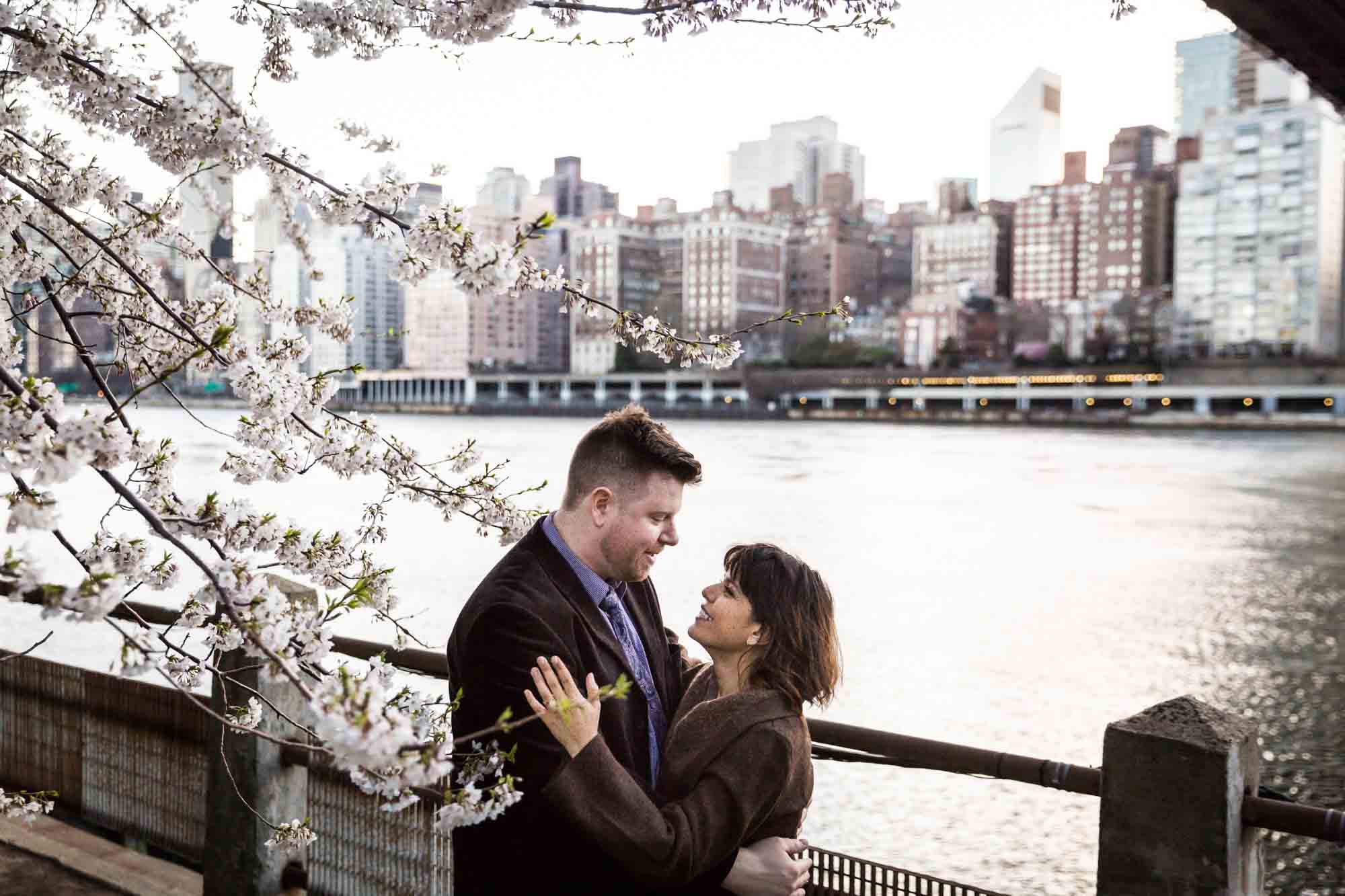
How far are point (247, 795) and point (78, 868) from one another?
0.99 metres

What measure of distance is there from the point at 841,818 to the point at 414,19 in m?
9.98

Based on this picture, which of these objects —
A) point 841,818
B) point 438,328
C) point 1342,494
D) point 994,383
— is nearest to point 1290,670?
point 841,818

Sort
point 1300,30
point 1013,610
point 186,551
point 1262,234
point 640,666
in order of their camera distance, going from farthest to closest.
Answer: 1. point 1262,234
2. point 1013,610
3. point 1300,30
4. point 640,666
5. point 186,551

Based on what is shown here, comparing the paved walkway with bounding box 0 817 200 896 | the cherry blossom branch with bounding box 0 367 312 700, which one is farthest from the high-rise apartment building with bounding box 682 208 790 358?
the cherry blossom branch with bounding box 0 367 312 700

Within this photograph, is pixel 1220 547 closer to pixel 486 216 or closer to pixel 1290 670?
pixel 1290 670

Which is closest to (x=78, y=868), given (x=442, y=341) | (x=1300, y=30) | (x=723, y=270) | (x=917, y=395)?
(x=1300, y=30)

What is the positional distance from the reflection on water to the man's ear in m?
5.67

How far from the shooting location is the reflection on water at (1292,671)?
34.7 feet

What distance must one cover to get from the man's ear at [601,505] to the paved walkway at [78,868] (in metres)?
3.06

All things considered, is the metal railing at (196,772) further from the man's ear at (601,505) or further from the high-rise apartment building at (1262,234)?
the high-rise apartment building at (1262,234)

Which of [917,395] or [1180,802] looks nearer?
[1180,802]

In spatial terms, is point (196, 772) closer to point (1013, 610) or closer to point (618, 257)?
point (1013, 610)

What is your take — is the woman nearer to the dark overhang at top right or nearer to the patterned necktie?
the patterned necktie

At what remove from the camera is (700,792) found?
2.48 metres
